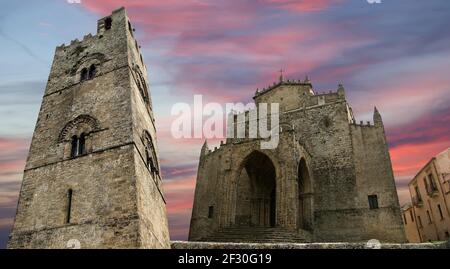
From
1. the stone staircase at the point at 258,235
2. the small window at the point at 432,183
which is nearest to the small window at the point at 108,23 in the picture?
the stone staircase at the point at 258,235

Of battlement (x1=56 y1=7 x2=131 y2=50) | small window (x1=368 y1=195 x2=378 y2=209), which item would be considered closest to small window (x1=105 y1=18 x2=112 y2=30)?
battlement (x1=56 y1=7 x2=131 y2=50)

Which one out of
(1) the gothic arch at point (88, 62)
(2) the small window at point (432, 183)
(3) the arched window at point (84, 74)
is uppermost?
(1) the gothic arch at point (88, 62)

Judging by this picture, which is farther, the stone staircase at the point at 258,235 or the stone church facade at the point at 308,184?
the stone church facade at the point at 308,184

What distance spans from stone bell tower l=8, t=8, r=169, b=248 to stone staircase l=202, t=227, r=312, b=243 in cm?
508

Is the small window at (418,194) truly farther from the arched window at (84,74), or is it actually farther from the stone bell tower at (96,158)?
the arched window at (84,74)

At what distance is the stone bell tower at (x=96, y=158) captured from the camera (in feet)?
42.9

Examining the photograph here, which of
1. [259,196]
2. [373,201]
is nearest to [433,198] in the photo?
[373,201]

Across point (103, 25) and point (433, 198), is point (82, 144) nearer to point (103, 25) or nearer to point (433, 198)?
point (103, 25)

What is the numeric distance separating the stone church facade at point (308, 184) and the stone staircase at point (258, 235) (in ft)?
0.18

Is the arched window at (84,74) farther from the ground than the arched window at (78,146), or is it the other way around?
the arched window at (84,74)

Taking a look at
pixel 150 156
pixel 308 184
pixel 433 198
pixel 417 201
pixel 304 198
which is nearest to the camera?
pixel 150 156

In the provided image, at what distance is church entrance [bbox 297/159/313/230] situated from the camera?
79.2 ft

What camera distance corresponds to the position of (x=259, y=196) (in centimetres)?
2731

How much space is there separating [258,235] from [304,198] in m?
6.20
